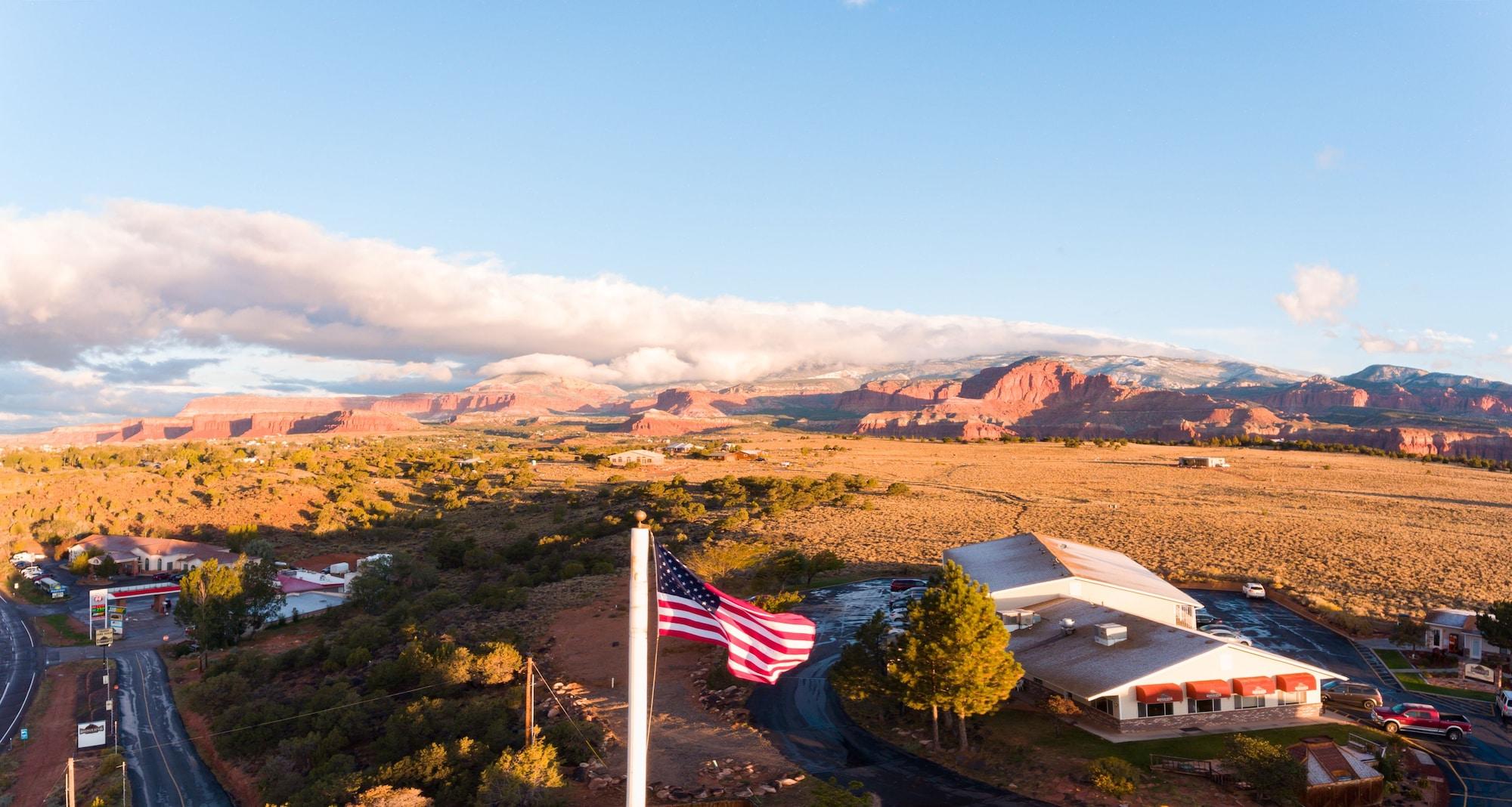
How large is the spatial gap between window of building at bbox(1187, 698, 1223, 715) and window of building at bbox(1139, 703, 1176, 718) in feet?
1.82

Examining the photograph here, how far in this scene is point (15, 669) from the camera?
42.0 metres

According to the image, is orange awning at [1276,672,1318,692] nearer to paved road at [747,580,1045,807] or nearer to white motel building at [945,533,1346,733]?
white motel building at [945,533,1346,733]

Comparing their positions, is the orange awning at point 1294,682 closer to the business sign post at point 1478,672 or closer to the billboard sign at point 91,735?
the business sign post at point 1478,672

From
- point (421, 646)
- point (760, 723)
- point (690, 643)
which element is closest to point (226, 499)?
point (421, 646)

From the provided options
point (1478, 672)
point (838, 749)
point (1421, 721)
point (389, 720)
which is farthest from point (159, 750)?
point (1478, 672)

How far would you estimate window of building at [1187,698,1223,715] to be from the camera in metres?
25.5

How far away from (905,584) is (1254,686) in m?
21.1

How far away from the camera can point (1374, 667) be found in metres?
32.0

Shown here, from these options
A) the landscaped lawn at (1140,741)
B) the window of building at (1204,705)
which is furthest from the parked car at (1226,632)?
the window of building at (1204,705)

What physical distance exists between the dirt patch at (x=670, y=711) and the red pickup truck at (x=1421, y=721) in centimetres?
1897

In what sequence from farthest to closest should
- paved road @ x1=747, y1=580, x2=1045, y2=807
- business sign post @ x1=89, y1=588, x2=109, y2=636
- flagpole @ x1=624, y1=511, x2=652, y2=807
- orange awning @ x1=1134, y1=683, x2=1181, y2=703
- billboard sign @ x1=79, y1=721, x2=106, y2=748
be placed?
business sign post @ x1=89, y1=588, x2=109, y2=636
billboard sign @ x1=79, y1=721, x2=106, y2=748
orange awning @ x1=1134, y1=683, x2=1181, y2=703
paved road @ x1=747, y1=580, x2=1045, y2=807
flagpole @ x1=624, y1=511, x2=652, y2=807

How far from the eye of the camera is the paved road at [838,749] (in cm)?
2220

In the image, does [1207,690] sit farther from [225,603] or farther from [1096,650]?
[225,603]

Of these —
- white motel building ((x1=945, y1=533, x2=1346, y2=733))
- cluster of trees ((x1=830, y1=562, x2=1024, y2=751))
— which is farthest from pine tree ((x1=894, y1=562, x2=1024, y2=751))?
white motel building ((x1=945, y1=533, x2=1346, y2=733))
